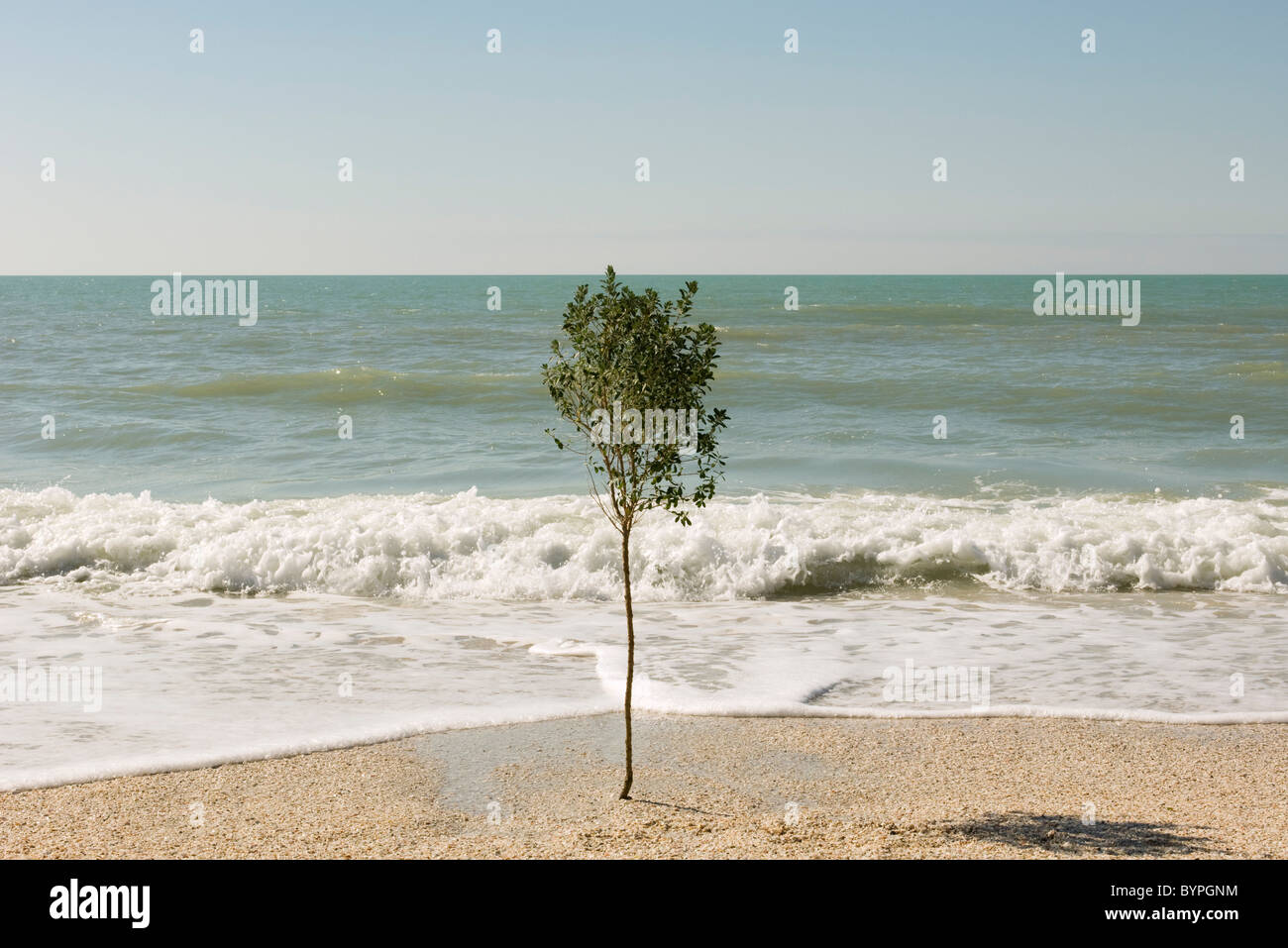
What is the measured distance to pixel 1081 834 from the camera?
6.27m

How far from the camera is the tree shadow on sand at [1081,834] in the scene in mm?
5988

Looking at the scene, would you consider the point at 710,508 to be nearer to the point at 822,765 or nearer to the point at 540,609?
the point at 540,609

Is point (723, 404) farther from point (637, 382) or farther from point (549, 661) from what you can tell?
point (637, 382)

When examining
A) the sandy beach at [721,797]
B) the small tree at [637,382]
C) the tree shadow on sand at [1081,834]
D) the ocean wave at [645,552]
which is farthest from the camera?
the ocean wave at [645,552]

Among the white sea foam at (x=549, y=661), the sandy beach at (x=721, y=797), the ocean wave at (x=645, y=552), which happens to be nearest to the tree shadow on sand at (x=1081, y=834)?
the sandy beach at (x=721, y=797)

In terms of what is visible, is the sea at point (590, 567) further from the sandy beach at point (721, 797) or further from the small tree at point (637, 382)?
the small tree at point (637, 382)

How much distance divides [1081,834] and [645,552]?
8195mm

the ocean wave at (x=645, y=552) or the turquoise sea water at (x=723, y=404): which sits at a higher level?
the turquoise sea water at (x=723, y=404)

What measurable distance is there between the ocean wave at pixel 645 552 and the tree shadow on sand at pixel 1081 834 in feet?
22.6

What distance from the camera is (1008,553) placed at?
547 inches

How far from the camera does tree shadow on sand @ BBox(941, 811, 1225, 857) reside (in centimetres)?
599

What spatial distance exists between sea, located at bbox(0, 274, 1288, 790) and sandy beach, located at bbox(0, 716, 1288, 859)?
0.46m

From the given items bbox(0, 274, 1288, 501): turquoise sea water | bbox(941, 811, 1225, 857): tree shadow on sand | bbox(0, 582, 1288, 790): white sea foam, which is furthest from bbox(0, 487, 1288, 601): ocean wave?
bbox(941, 811, 1225, 857): tree shadow on sand

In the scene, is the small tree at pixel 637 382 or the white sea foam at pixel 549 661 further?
the white sea foam at pixel 549 661
